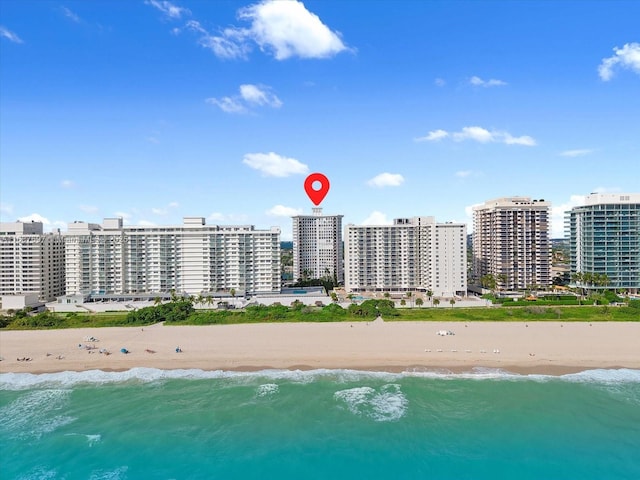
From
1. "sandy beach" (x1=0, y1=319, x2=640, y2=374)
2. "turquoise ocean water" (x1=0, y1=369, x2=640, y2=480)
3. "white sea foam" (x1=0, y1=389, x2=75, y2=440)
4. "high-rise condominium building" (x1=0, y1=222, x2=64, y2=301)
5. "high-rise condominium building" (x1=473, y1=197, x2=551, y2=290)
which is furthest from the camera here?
"high-rise condominium building" (x1=473, y1=197, x2=551, y2=290)

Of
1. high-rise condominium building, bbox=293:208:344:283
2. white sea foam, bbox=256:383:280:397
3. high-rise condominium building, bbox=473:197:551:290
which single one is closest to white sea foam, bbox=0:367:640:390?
white sea foam, bbox=256:383:280:397

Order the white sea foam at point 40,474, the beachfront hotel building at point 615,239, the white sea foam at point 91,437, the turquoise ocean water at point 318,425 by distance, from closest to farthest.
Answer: the white sea foam at point 40,474 → the turquoise ocean water at point 318,425 → the white sea foam at point 91,437 → the beachfront hotel building at point 615,239

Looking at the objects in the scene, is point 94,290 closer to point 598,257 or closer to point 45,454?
point 45,454

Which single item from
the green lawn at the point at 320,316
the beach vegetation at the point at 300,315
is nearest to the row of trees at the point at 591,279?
the beach vegetation at the point at 300,315

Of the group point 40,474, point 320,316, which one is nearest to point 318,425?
point 40,474

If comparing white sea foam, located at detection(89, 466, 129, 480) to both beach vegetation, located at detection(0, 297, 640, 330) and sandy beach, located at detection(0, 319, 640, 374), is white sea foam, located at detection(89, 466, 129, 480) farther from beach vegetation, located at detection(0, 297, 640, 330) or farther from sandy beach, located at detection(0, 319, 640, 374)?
beach vegetation, located at detection(0, 297, 640, 330)

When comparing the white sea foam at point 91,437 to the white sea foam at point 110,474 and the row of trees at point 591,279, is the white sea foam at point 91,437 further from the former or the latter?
the row of trees at point 591,279
